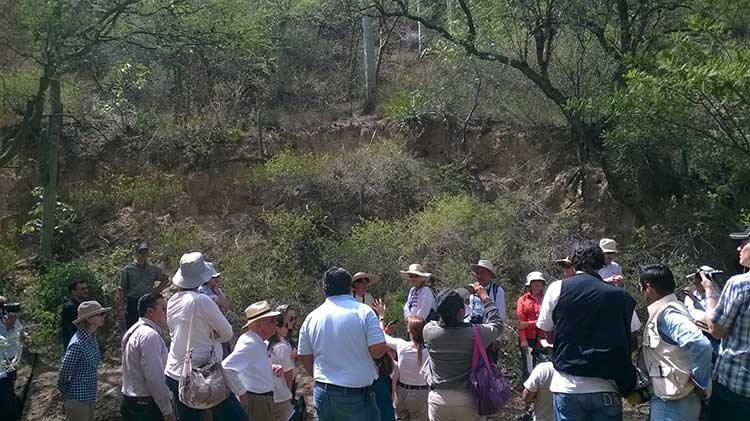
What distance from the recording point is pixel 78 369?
6.39 m

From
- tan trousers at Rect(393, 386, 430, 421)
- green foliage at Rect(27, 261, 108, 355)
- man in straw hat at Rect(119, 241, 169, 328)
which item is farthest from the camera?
green foliage at Rect(27, 261, 108, 355)

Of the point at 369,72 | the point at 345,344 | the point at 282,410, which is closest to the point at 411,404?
the point at 282,410

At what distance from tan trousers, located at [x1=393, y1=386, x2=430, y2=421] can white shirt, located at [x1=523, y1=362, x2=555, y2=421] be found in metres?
0.96

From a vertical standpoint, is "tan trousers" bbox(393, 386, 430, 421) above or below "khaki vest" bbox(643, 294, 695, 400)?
below

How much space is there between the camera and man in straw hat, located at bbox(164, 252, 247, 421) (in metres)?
5.70

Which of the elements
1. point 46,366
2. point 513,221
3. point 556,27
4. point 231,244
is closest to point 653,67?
point 556,27

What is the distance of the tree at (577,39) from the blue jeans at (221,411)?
7.01 metres

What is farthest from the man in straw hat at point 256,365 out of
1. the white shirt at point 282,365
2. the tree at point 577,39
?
the tree at point 577,39

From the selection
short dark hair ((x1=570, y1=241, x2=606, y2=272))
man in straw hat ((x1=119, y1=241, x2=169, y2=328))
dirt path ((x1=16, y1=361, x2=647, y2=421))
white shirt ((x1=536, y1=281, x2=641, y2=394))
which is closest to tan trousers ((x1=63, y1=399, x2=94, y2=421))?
dirt path ((x1=16, y1=361, x2=647, y2=421))

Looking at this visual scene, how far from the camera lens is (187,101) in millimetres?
17203

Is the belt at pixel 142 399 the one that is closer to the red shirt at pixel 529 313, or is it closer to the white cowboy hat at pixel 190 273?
the white cowboy hat at pixel 190 273

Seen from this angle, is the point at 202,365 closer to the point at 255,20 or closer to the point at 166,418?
the point at 166,418

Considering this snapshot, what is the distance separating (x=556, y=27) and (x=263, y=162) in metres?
6.54

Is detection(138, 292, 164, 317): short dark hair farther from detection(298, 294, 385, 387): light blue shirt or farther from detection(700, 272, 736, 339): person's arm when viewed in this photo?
detection(700, 272, 736, 339): person's arm
